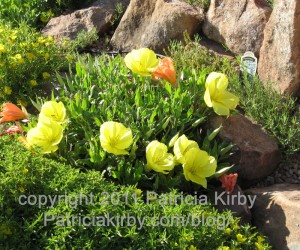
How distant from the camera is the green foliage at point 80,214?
3104 millimetres

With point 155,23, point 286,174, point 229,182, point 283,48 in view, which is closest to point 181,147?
point 229,182

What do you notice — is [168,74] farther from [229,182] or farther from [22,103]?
[22,103]

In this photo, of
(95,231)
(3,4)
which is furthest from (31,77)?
(95,231)

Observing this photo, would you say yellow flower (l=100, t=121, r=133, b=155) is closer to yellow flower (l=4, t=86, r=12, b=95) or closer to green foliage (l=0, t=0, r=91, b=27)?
yellow flower (l=4, t=86, r=12, b=95)

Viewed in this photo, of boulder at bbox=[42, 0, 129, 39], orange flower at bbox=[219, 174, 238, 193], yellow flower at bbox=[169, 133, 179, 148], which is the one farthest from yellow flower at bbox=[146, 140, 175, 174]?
boulder at bbox=[42, 0, 129, 39]

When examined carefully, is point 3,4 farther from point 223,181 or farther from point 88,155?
point 223,181

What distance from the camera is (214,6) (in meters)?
5.41

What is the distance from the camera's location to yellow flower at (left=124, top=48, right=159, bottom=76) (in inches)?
164

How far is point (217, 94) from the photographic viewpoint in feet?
13.5

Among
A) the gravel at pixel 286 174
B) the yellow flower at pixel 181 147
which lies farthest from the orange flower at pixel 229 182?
the gravel at pixel 286 174

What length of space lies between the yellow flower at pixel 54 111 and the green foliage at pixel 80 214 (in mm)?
378

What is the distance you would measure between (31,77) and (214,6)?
1.75 m

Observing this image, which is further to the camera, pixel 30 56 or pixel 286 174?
pixel 30 56

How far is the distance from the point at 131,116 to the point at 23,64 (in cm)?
128
